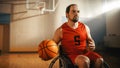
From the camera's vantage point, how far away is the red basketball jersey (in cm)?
201

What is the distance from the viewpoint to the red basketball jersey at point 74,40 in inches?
79.1

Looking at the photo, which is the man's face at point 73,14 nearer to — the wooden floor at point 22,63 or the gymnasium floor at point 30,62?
the gymnasium floor at point 30,62

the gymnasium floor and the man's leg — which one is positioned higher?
the man's leg

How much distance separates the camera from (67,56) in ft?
6.51

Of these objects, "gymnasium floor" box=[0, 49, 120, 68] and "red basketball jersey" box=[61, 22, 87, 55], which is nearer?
"red basketball jersey" box=[61, 22, 87, 55]

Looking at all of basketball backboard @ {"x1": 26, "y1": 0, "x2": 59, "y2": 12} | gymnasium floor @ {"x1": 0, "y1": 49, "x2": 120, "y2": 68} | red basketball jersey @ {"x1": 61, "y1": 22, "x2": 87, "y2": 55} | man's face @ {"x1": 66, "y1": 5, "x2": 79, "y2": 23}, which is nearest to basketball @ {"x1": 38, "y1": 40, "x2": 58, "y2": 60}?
red basketball jersey @ {"x1": 61, "y1": 22, "x2": 87, "y2": 55}

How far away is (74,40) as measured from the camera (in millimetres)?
2018

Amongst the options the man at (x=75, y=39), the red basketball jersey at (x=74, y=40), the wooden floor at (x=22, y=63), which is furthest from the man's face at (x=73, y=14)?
the wooden floor at (x=22, y=63)

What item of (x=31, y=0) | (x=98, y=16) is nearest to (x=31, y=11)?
(x=31, y=0)

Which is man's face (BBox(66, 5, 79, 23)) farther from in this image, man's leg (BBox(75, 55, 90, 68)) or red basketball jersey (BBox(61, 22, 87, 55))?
man's leg (BBox(75, 55, 90, 68))

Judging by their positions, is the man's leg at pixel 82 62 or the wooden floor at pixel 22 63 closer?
the man's leg at pixel 82 62

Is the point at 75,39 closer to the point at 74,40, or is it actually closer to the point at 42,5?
the point at 74,40

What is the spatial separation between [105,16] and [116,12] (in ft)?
1.33

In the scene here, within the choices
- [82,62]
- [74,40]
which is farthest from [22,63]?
[82,62]
